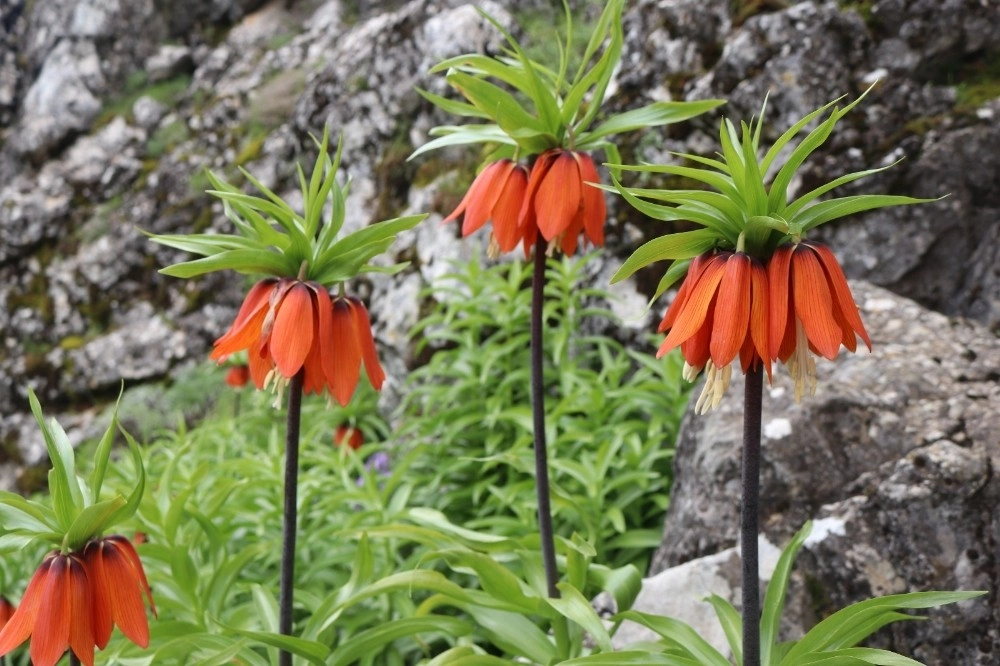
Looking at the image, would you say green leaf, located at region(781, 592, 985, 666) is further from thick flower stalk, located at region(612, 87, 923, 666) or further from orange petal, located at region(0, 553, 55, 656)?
orange petal, located at region(0, 553, 55, 656)

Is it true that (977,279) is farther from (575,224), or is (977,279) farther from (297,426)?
(297,426)

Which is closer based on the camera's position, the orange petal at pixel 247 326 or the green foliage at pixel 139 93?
the orange petal at pixel 247 326

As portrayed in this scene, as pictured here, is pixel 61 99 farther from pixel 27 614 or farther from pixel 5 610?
pixel 27 614

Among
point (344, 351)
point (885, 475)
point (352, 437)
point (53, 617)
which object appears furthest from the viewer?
point (352, 437)

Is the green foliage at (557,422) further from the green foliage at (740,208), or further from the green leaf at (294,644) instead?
the green foliage at (740,208)

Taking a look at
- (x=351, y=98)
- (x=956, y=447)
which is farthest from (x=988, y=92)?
(x=351, y=98)

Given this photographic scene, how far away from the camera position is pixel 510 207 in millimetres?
1911

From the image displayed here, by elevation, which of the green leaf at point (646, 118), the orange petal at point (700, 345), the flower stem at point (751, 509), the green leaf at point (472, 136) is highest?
the green leaf at point (646, 118)

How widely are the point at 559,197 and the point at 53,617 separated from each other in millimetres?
1331

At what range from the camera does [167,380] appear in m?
7.07

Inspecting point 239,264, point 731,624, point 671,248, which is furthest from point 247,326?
point 731,624

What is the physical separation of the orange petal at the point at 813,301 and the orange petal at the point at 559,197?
666mm

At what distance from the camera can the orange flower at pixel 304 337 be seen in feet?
5.17

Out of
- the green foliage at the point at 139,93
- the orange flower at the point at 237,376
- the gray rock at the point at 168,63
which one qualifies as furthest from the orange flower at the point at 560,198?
the gray rock at the point at 168,63
